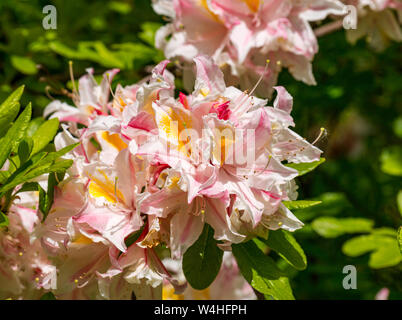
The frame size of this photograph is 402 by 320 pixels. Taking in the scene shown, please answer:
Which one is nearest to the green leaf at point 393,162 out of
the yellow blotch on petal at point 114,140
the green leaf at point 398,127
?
the green leaf at point 398,127

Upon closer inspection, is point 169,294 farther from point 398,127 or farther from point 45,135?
point 398,127

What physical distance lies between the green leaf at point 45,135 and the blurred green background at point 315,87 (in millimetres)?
303

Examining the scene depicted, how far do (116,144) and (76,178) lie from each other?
0.37 feet

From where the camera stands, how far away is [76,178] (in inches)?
45.9

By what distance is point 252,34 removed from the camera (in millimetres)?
1453

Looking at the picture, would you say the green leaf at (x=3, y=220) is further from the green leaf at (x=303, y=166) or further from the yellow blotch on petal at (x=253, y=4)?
the yellow blotch on petal at (x=253, y=4)

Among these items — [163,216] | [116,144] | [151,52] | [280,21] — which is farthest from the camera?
[151,52]

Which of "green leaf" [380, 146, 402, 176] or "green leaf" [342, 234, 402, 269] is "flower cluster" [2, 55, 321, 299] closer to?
"green leaf" [342, 234, 402, 269]

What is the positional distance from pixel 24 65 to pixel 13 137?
0.68 m

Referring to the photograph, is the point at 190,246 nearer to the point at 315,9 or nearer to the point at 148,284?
the point at 148,284

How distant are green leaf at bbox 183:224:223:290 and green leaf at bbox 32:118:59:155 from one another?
366mm
